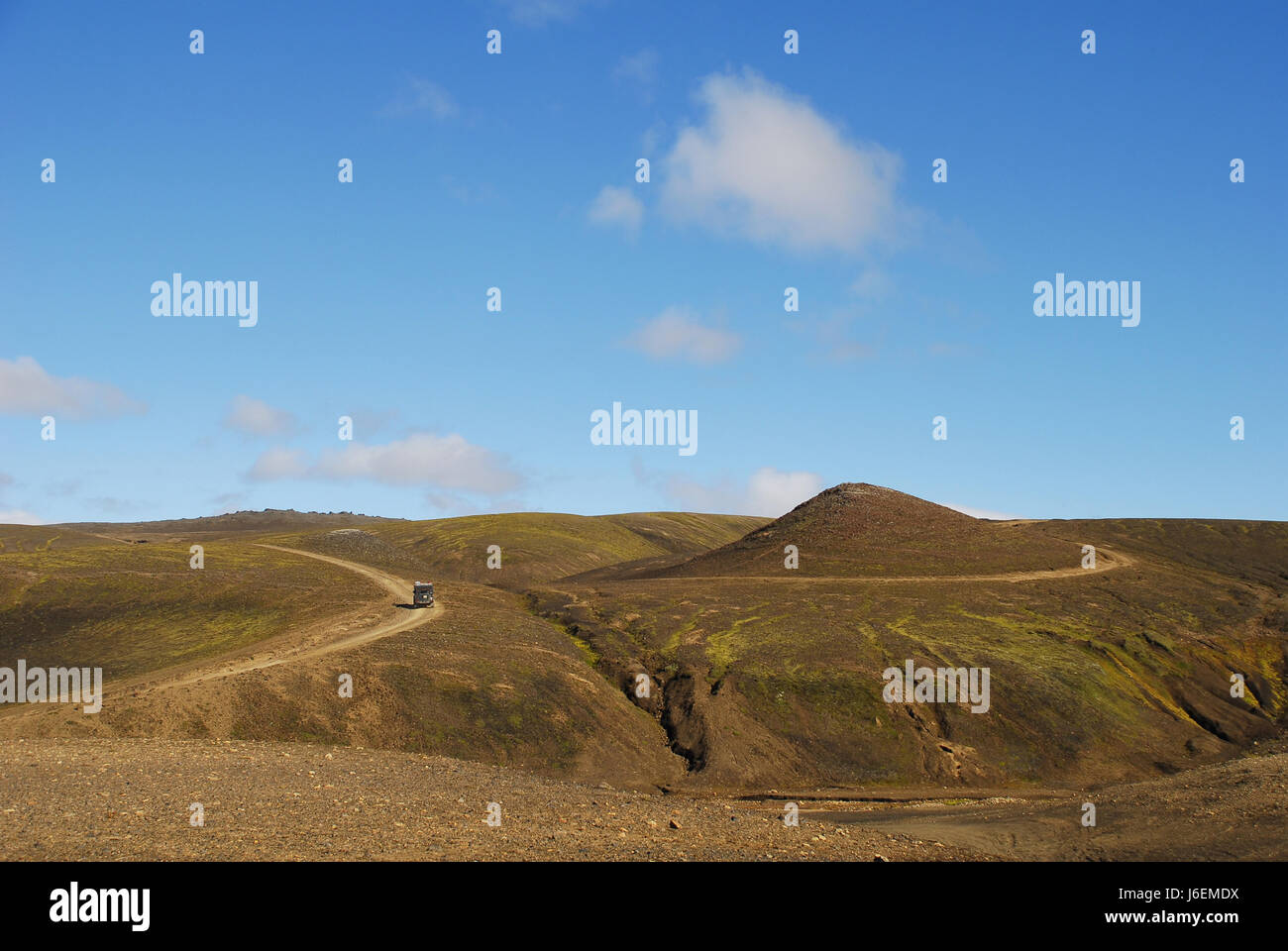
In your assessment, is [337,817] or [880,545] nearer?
[337,817]

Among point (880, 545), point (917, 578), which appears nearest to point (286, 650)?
point (917, 578)

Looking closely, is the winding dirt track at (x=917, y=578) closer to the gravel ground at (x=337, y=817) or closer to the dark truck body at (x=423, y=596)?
the dark truck body at (x=423, y=596)

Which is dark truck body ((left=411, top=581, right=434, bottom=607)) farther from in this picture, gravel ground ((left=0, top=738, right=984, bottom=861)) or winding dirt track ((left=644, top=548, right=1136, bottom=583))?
gravel ground ((left=0, top=738, right=984, bottom=861))

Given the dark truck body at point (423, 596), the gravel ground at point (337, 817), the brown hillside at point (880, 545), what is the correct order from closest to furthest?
the gravel ground at point (337, 817), the dark truck body at point (423, 596), the brown hillside at point (880, 545)

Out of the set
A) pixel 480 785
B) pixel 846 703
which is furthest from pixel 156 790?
pixel 846 703

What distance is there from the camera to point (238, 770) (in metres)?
34.4

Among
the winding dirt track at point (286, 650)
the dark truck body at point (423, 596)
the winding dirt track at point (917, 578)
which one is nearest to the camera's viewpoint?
Result: the winding dirt track at point (286, 650)

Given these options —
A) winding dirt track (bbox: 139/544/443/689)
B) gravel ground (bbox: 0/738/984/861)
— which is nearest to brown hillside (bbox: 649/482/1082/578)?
winding dirt track (bbox: 139/544/443/689)

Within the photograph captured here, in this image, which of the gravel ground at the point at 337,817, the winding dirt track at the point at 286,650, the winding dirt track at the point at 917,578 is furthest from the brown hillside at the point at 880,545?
the gravel ground at the point at 337,817

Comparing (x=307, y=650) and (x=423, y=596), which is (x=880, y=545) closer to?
(x=423, y=596)

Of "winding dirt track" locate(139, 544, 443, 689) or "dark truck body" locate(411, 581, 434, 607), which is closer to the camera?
"winding dirt track" locate(139, 544, 443, 689)

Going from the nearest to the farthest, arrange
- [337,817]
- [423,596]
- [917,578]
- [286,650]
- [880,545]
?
[337,817]
[286,650]
[423,596]
[917,578]
[880,545]

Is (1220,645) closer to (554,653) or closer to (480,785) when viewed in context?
(554,653)

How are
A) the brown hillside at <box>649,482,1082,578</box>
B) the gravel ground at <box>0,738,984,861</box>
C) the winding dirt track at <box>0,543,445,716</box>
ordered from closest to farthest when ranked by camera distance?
the gravel ground at <box>0,738,984,861</box>
the winding dirt track at <box>0,543,445,716</box>
the brown hillside at <box>649,482,1082,578</box>
